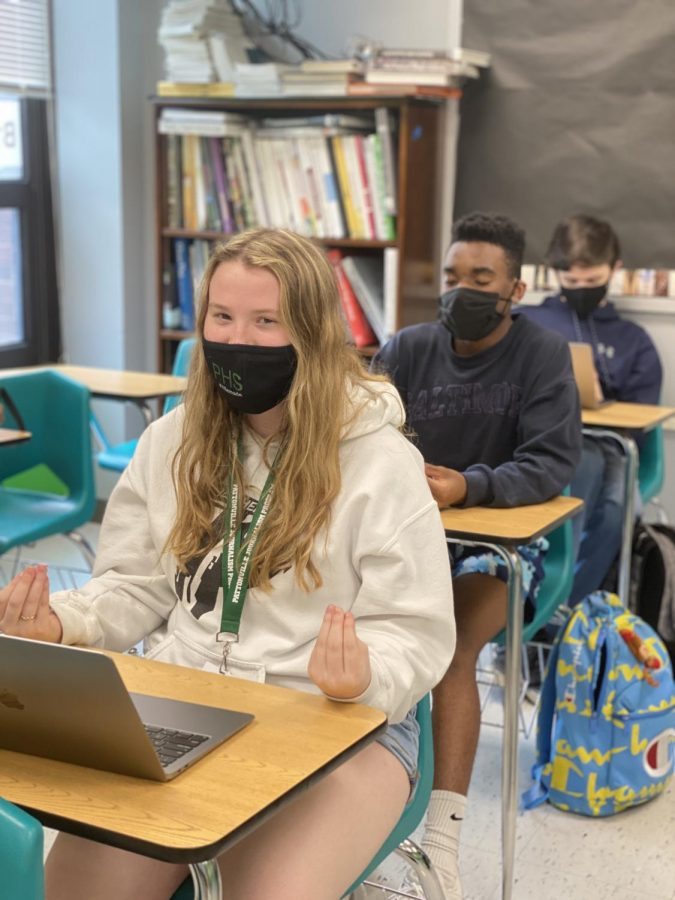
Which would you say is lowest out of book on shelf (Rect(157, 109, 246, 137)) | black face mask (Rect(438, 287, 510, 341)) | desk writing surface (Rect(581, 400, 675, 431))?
desk writing surface (Rect(581, 400, 675, 431))

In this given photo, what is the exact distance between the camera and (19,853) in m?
0.99

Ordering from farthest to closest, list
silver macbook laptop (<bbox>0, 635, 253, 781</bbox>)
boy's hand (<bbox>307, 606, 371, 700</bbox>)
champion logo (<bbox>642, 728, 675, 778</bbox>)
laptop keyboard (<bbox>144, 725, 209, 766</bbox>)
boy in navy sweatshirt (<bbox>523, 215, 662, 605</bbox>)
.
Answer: boy in navy sweatshirt (<bbox>523, 215, 662, 605</bbox>), champion logo (<bbox>642, 728, 675, 778</bbox>), boy's hand (<bbox>307, 606, 371, 700</bbox>), laptop keyboard (<bbox>144, 725, 209, 766</bbox>), silver macbook laptop (<bbox>0, 635, 253, 781</bbox>)

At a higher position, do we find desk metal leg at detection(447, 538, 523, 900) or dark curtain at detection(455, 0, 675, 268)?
dark curtain at detection(455, 0, 675, 268)

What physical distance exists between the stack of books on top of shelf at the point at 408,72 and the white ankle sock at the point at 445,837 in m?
2.53

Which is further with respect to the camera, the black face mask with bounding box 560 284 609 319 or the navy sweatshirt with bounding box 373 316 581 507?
the black face mask with bounding box 560 284 609 319

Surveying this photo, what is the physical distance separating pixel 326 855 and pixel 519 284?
1.64 metres

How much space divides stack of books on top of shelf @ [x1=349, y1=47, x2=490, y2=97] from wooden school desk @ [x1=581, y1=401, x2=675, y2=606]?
4.19 ft

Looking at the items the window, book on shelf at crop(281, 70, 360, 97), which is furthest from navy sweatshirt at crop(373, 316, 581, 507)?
the window

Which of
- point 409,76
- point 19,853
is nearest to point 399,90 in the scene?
point 409,76

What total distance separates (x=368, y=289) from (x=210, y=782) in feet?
10.5

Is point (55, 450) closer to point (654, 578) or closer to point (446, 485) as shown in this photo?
point (446, 485)

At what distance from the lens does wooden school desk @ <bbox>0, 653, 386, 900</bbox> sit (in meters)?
1.08

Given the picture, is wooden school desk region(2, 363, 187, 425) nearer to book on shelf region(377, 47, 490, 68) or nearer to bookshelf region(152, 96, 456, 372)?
bookshelf region(152, 96, 456, 372)

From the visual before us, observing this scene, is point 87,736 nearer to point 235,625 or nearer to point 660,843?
point 235,625
